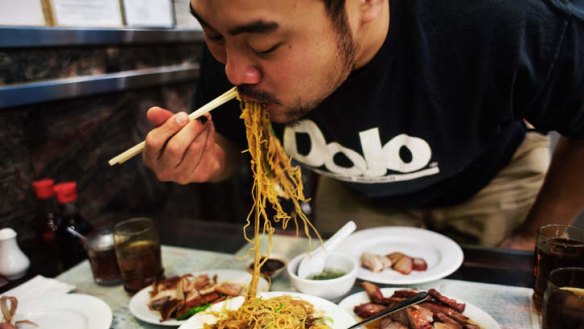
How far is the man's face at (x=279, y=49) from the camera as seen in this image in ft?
4.05

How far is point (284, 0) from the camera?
1.22m

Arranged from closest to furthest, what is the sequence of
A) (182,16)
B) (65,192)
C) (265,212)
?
(265,212), (65,192), (182,16)

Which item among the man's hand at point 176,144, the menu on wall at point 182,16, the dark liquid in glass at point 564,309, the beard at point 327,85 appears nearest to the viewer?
the dark liquid in glass at point 564,309

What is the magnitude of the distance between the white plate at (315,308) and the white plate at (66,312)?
12.2 inches

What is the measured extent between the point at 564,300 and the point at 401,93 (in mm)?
986

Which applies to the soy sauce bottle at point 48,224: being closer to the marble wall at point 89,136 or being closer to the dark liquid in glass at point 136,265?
the marble wall at point 89,136

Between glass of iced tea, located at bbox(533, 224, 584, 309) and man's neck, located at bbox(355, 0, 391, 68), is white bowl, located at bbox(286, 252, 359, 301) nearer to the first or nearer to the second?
glass of iced tea, located at bbox(533, 224, 584, 309)

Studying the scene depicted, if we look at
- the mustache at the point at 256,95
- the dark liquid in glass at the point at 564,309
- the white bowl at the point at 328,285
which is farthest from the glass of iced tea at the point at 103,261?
the dark liquid in glass at the point at 564,309

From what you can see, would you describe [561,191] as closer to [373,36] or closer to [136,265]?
[373,36]

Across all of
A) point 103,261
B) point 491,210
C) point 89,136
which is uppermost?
point 89,136

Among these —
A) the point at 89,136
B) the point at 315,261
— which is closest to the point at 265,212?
the point at 315,261

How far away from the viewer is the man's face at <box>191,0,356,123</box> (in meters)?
1.23

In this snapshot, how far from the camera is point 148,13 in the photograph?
3.00 m

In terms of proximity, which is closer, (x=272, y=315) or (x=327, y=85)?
(x=272, y=315)
